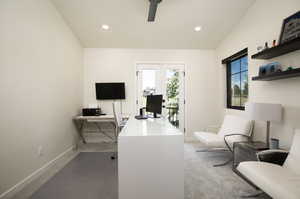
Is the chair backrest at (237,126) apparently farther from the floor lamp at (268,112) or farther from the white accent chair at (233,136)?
the floor lamp at (268,112)

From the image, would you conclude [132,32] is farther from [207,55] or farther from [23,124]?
[23,124]

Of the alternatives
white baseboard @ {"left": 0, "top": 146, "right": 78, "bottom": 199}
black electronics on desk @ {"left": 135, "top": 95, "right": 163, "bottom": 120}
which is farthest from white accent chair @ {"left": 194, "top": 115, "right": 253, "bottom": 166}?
white baseboard @ {"left": 0, "top": 146, "right": 78, "bottom": 199}

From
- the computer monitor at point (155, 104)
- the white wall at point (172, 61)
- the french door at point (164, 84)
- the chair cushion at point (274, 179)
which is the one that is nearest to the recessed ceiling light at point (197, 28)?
the white wall at point (172, 61)

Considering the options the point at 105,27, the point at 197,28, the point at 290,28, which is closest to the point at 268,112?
the point at 290,28

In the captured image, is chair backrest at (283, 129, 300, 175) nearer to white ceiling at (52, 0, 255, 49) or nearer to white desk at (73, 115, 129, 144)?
white ceiling at (52, 0, 255, 49)

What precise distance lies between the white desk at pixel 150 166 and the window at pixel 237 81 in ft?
8.46

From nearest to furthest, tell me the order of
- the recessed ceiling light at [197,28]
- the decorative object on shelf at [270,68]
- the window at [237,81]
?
the decorative object on shelf at [270,68], the window at [237,81], the recessed ceiling light at [197,28]

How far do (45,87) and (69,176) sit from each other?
1524 mm

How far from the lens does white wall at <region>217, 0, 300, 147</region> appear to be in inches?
82.5

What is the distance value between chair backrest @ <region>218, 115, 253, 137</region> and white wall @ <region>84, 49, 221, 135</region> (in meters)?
1.00

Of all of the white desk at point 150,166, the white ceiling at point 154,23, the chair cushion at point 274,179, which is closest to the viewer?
the chair cushion at point 274,179

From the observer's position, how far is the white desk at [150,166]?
153cm

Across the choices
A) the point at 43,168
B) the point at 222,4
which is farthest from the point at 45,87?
the point at 222,4

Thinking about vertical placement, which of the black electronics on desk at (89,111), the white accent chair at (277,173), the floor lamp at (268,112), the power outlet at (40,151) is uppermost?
the floor lamp at (268,112)
